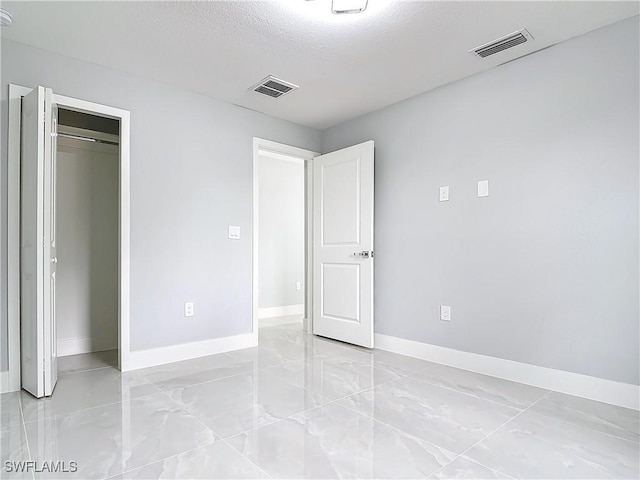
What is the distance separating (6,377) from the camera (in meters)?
2.49

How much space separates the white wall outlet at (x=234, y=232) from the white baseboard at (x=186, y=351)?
0.96 meters

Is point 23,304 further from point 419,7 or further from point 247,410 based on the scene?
point 419,7

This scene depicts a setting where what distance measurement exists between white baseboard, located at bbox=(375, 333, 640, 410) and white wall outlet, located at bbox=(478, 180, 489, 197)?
4.11 feet

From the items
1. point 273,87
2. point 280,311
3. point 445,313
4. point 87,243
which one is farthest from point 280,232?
point 445,313

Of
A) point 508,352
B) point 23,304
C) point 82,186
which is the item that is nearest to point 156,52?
point 82,186

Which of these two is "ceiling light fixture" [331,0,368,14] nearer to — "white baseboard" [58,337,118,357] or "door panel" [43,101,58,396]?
"door panel" [43,101,58,396]

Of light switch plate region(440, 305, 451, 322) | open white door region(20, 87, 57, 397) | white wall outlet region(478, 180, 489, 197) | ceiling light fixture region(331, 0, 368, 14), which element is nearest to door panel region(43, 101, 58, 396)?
open white door region(20, 87, 57, 397)

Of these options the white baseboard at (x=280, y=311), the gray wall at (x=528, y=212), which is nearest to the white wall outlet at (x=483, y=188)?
the gray wall at (x=528, y=212)

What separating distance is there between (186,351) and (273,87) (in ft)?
7.96

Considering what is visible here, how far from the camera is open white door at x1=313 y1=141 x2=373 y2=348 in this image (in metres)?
3.70

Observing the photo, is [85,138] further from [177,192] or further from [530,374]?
[530,374]

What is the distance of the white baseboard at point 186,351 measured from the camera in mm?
3043

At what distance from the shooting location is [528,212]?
2.69 m

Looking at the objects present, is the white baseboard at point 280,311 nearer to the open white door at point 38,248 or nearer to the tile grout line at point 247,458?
the open white door at point 38,248
